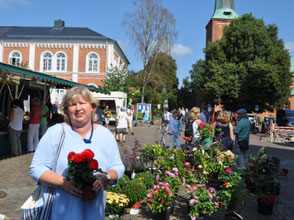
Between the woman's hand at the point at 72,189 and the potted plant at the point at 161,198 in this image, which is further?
the potted plant at the point at 161,198

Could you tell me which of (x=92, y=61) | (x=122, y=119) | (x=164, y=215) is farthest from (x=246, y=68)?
(x=164, y=215)

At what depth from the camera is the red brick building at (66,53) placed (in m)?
35.6

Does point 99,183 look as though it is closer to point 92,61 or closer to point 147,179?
point 147,179

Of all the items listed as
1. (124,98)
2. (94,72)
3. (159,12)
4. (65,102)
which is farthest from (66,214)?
(94,72)

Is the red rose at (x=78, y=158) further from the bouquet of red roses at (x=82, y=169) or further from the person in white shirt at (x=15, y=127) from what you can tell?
the person in white shirt at (x=15, y=127)

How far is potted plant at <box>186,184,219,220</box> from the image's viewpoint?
13.5 ft

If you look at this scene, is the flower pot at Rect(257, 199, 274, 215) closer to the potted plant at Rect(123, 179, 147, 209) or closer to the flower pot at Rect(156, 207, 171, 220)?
the flower pot at Rect(156, 207, 171, 220)

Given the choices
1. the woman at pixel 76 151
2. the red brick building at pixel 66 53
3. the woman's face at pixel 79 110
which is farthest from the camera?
the red brick building at pixel 66 53

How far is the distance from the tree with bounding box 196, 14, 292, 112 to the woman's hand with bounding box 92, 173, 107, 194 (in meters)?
31.8

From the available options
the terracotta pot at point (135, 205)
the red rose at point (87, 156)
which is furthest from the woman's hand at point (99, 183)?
the terracotta pot at point (135, 205)

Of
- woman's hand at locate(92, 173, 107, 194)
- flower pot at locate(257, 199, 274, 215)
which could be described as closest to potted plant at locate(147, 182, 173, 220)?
flower pot at locate(257, 199, 274, 215)

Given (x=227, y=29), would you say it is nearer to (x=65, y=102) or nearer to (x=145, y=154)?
(x=145, y=154)

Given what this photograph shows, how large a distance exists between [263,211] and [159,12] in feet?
90.4

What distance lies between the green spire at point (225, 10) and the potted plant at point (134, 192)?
5609 centimetres
